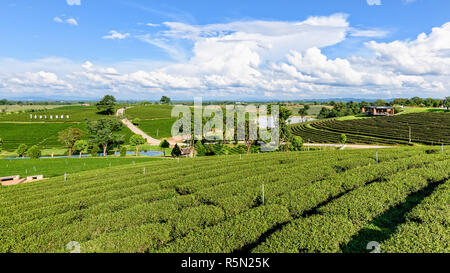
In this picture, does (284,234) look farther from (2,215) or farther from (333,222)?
(2,215)

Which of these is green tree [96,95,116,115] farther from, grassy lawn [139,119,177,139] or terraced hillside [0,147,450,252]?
terraced hillside [0,147,450,252]

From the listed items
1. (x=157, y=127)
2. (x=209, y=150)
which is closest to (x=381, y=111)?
(x=157, y=127)

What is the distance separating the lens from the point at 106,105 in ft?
437

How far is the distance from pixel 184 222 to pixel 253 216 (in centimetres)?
280

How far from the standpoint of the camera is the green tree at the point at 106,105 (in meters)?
132

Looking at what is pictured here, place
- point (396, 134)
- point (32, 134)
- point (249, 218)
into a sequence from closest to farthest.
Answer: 1. point (249, 218)
2. point (396, 134)
3. point (32, 134)

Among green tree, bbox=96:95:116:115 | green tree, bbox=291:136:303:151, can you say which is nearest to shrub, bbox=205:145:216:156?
green tree, bbox=291:136:303:151

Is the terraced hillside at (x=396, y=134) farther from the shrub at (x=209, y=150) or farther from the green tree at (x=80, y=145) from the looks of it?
the green tree at (x=80, y=145)

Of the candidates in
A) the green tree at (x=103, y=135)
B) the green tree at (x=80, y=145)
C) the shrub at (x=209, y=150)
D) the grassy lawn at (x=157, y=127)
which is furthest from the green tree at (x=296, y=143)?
the green tree at (x=80, y=145)

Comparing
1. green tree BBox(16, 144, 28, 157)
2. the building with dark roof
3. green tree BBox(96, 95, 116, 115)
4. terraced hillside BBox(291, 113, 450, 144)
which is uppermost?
green tree BBox(96, 95, 116, 115)

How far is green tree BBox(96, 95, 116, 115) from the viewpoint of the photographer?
432ft

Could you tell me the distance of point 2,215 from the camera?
11.3 meters

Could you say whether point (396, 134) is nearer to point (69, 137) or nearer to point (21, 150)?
point (69, 137)

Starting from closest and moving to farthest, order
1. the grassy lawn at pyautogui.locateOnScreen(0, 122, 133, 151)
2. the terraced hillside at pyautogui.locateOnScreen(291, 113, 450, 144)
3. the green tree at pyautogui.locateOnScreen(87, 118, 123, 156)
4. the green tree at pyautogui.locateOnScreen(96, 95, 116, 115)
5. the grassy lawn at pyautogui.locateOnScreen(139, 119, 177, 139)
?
the green tree at pyautogui.locateOnScreen(87, 118, 123, 156)
the terraced hillside at pyautogui.locateOnScreen(291, 113, 450, 144)
the grassy lawn at pyautogui.locateOnScreen(0, 122, 133, 151)
the grassy lawn at pyautogui.locateOnScreen(139, 119, 177, 139)
the green tree at pyautogui.locateOnScreen(96, 95, 116, 115)
